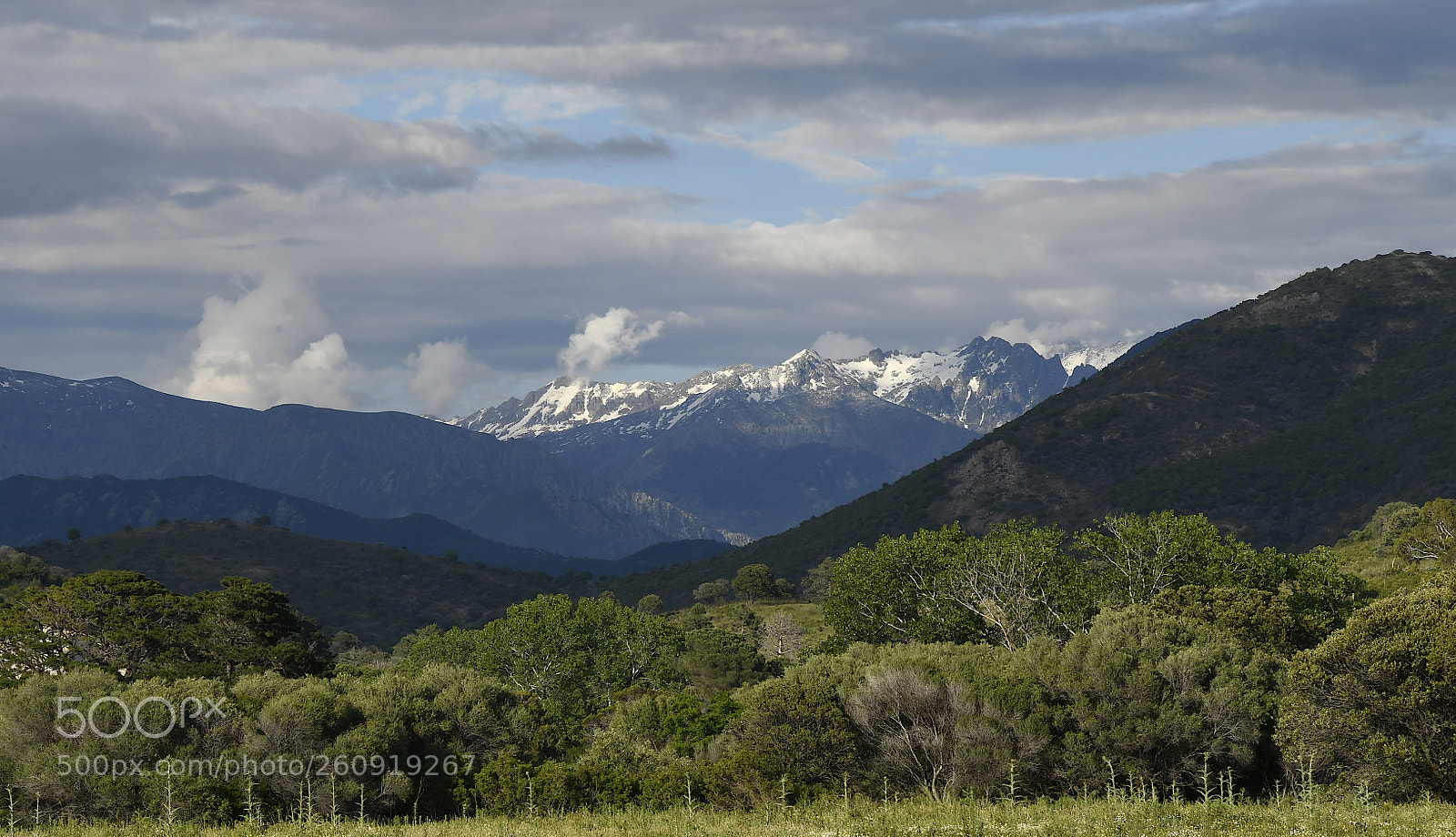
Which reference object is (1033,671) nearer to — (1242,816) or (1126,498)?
(1242,816)

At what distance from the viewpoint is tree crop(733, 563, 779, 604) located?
186m

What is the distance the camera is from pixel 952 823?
23.6 m

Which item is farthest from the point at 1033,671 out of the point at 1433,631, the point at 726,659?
the point at 726,659

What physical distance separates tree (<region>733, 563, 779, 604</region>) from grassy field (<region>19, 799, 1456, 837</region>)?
155 metres

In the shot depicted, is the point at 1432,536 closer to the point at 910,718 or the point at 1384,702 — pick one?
the point at 1384,702

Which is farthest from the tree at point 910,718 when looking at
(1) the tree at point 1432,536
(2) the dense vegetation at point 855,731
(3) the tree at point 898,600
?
(1) the tree at point 1432,536

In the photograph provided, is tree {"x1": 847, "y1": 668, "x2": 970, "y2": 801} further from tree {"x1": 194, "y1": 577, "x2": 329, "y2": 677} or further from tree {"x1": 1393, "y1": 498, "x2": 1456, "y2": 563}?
tree {"x1": 1393, "y1": 498, "x2": 1456, "y2": 563}

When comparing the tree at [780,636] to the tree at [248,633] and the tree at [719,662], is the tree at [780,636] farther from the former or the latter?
the tree at [248,633]

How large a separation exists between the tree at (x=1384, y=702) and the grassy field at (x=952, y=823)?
5087 mm

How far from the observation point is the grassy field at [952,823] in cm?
2233

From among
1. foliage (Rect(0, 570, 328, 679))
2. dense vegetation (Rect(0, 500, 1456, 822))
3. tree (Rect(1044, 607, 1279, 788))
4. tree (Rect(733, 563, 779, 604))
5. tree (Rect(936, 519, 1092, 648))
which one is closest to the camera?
dense vegetation (Rect(0, 500, 1456, 822))

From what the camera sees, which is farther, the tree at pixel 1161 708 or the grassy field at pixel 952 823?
the tree at pixel 1161 708

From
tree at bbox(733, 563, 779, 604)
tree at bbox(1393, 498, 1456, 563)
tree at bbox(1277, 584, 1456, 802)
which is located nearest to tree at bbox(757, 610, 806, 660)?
tree at bbox(733, 563, 779, 604)

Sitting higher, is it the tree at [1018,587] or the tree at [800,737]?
the tree at [1018,587]
